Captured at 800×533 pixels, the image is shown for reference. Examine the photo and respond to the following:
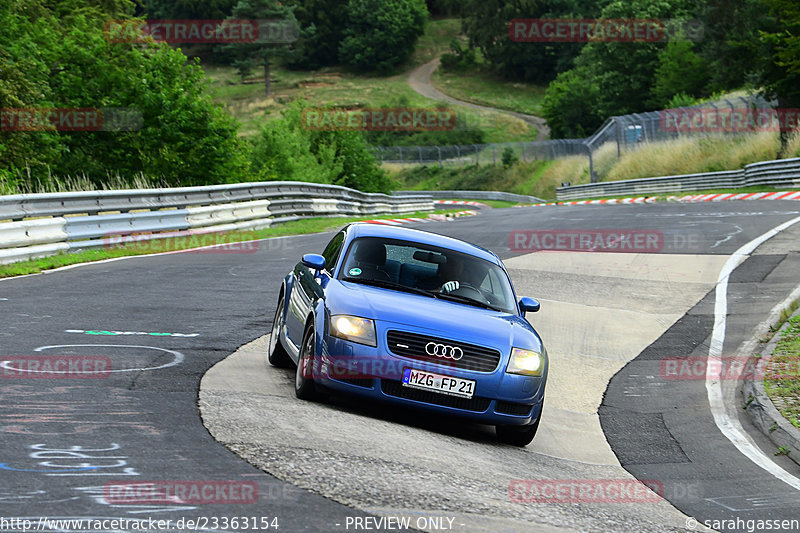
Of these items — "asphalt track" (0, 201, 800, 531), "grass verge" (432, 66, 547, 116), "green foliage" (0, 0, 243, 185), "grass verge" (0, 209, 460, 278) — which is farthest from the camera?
"grass verge" (432, 66, 547, 116)

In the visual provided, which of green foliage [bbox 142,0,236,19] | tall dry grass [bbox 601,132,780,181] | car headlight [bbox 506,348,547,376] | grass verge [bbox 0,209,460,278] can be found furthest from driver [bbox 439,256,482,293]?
green foliage [bbox 142,0,236,19]

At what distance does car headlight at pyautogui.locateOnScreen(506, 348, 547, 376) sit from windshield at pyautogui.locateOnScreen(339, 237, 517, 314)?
856 millimetres

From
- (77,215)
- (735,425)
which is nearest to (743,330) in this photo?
(735,425)

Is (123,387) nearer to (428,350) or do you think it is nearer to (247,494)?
(428,350)

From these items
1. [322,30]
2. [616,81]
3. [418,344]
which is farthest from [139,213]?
[322,30]

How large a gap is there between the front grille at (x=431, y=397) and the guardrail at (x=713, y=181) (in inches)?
1314

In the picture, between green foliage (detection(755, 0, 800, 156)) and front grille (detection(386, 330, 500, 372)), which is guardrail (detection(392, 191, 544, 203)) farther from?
front grille (detection(386, 330, 500, 372))

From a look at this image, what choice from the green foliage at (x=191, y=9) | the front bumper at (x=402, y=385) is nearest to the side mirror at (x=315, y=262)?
the front bumper at (x=402, y=385)

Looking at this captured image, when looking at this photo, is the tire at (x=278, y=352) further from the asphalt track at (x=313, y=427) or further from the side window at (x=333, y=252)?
the side window at (x=333, y=252)

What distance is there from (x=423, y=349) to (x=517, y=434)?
1124 millimetres

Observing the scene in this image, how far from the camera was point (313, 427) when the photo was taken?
689cm

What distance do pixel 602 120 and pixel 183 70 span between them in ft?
221

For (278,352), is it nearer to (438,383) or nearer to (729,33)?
(438,383)

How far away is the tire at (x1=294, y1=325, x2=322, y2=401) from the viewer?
7742 mm
